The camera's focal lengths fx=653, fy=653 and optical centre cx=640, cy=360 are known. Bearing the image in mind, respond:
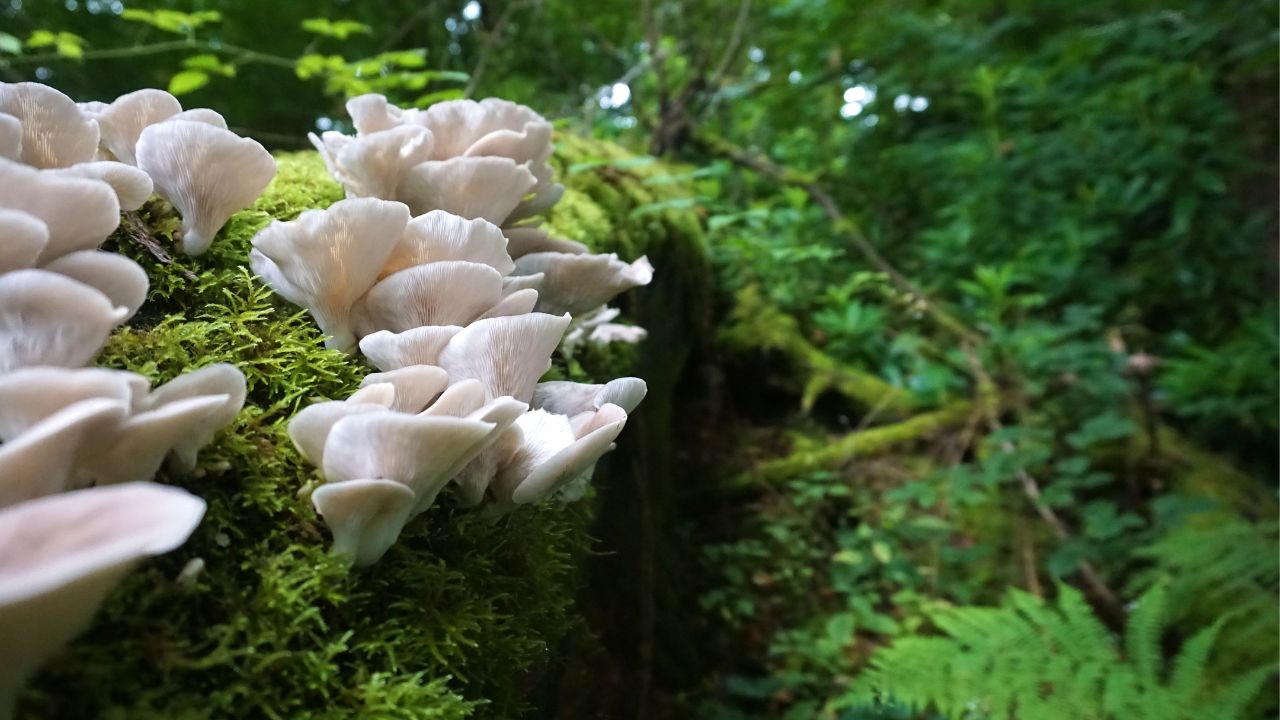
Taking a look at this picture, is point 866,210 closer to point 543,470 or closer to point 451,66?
point 451,66

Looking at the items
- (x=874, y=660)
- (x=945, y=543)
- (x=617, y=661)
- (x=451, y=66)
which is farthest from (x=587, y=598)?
(x=451, y=66)

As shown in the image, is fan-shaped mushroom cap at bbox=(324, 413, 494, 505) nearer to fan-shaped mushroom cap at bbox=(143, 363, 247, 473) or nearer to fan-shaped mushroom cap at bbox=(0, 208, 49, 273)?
fan-shaped mushroom cap at bbox=(143, 363, 247, 473)

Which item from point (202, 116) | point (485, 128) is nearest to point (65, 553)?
point (202, 116)

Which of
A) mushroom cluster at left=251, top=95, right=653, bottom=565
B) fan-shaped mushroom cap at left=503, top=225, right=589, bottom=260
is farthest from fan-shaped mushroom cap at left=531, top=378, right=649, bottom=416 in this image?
fan-shaped mushroom cap at left=503, top=225, right=589, bottom=260

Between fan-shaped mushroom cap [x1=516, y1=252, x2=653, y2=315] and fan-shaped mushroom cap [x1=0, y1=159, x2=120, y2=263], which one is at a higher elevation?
fan-shaped mushroom cap [x1=516, y1=252, x2=653, y2=315]

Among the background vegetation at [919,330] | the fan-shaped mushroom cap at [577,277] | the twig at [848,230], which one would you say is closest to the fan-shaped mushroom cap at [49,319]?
the fan-shaped mushroom cap at [577,277]

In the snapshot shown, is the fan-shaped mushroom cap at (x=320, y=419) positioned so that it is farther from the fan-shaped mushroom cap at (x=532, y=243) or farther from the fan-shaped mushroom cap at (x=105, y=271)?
the fan-shaped mushroom cap at (x=532, y=243)
